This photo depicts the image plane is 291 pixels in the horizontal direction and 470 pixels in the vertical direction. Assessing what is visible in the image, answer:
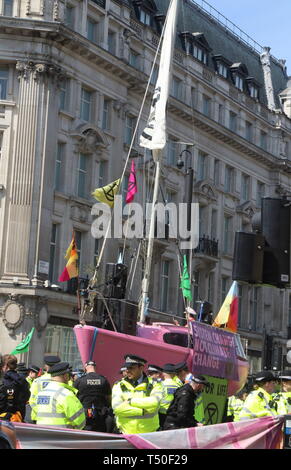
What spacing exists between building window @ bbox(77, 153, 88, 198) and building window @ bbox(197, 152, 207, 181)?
11014 millimetres

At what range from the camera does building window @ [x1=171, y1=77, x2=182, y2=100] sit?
171 feet

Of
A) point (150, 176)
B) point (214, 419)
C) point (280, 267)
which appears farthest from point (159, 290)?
point (280, 267)

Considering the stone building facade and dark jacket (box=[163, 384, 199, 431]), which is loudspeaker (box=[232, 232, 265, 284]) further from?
the stone building facade

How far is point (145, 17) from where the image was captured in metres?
51.0

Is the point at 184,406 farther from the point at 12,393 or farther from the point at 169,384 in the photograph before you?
the point at 12,393

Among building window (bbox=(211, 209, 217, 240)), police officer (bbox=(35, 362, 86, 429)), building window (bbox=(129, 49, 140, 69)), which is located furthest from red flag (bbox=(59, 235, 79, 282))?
building window (bbox=(211, 209, 217, 240))

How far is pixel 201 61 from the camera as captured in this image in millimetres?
55219

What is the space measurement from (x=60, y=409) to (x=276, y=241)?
309 centimetres

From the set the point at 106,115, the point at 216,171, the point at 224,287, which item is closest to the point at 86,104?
the point at 106,115

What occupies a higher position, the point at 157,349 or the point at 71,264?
the point at 71,264

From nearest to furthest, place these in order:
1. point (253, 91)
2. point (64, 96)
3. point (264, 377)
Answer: point (264, 377)
point (64, 96)
point (253, 91)

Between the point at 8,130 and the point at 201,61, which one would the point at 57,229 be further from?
the point at 201,61

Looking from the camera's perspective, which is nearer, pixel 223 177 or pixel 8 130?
pixel 8 130

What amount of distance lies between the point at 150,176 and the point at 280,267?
37013 mm
